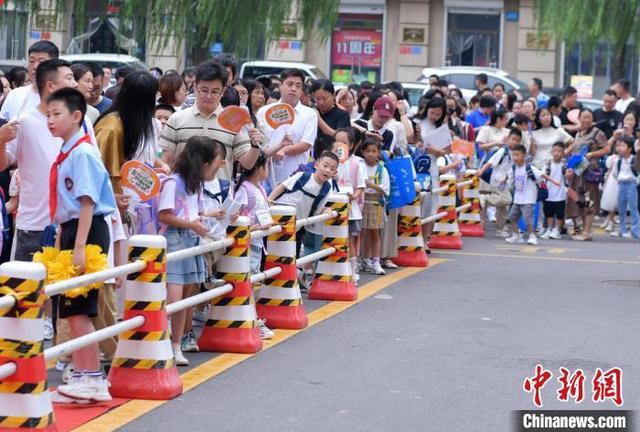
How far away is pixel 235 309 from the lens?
9984 mm

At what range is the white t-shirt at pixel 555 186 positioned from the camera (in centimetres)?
1984

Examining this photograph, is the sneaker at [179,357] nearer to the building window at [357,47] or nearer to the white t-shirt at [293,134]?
the white t-shirt at [293,134]

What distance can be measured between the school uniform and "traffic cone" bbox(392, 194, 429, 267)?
7617 millimetres

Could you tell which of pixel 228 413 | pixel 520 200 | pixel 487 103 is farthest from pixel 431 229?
pixel 228 413

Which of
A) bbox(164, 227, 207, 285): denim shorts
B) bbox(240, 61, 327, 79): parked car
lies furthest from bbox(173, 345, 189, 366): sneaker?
bbox(240, 61, 327, 79): parked car

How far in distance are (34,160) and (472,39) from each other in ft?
115

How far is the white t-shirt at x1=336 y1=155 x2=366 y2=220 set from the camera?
44.3 feet

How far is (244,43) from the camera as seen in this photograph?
29625mm

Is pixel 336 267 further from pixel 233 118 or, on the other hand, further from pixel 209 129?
pixel 233 118

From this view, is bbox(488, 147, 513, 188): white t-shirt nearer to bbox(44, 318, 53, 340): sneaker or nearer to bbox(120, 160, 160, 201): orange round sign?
bbox(44, 318, 53, 340): sneaker

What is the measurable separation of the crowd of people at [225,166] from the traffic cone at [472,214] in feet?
0.89

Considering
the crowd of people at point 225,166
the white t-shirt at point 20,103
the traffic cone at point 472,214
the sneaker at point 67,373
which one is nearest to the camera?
the crowd of people at point 225,166

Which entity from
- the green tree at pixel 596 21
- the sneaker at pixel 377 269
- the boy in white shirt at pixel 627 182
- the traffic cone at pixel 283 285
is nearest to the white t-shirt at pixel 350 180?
the sneaker at pixel 377 269

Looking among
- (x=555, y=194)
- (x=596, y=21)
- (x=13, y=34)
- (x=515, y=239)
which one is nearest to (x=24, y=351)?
(x=515, y=239)
